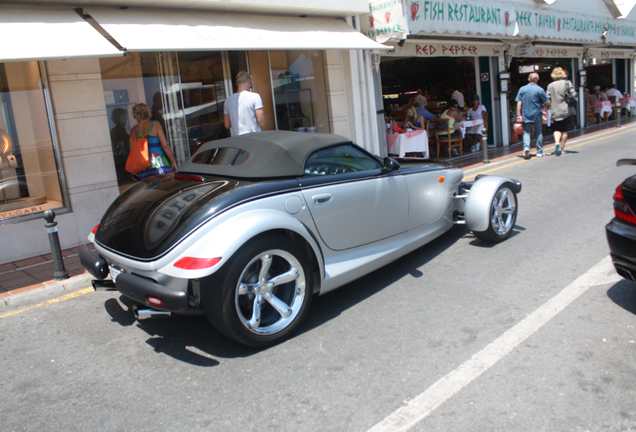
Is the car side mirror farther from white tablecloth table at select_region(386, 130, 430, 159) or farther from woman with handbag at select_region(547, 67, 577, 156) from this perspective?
woman with handbag at select_region(547, 67, 577, 156)

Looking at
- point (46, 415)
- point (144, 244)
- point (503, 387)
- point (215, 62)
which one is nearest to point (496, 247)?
point (503, 387)

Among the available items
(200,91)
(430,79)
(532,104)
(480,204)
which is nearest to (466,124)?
(532,104)

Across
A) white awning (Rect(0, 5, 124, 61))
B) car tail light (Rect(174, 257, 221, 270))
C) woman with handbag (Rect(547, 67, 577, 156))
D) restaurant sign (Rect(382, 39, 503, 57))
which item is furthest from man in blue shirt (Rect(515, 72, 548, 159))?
car tail light (Rect(174, 257, 221, 270))

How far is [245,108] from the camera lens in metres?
7.54

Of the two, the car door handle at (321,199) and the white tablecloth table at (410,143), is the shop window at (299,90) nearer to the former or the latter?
the white tablecloth table at (410,143)

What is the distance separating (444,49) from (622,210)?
1061cm

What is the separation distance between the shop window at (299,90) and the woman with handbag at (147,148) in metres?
3.42

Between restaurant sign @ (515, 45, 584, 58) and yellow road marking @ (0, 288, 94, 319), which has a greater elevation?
restaurant sign @ (515, 45, 584, 58)

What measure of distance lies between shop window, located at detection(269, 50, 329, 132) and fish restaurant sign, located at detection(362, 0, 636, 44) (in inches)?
62.2

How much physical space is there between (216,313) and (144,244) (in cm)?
69

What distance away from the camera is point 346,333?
3.61 metres

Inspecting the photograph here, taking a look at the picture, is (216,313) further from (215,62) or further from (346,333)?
(215,62)

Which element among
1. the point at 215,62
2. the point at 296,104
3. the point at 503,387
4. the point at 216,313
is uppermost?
the point at 215,62

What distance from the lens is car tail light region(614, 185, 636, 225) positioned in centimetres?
344
